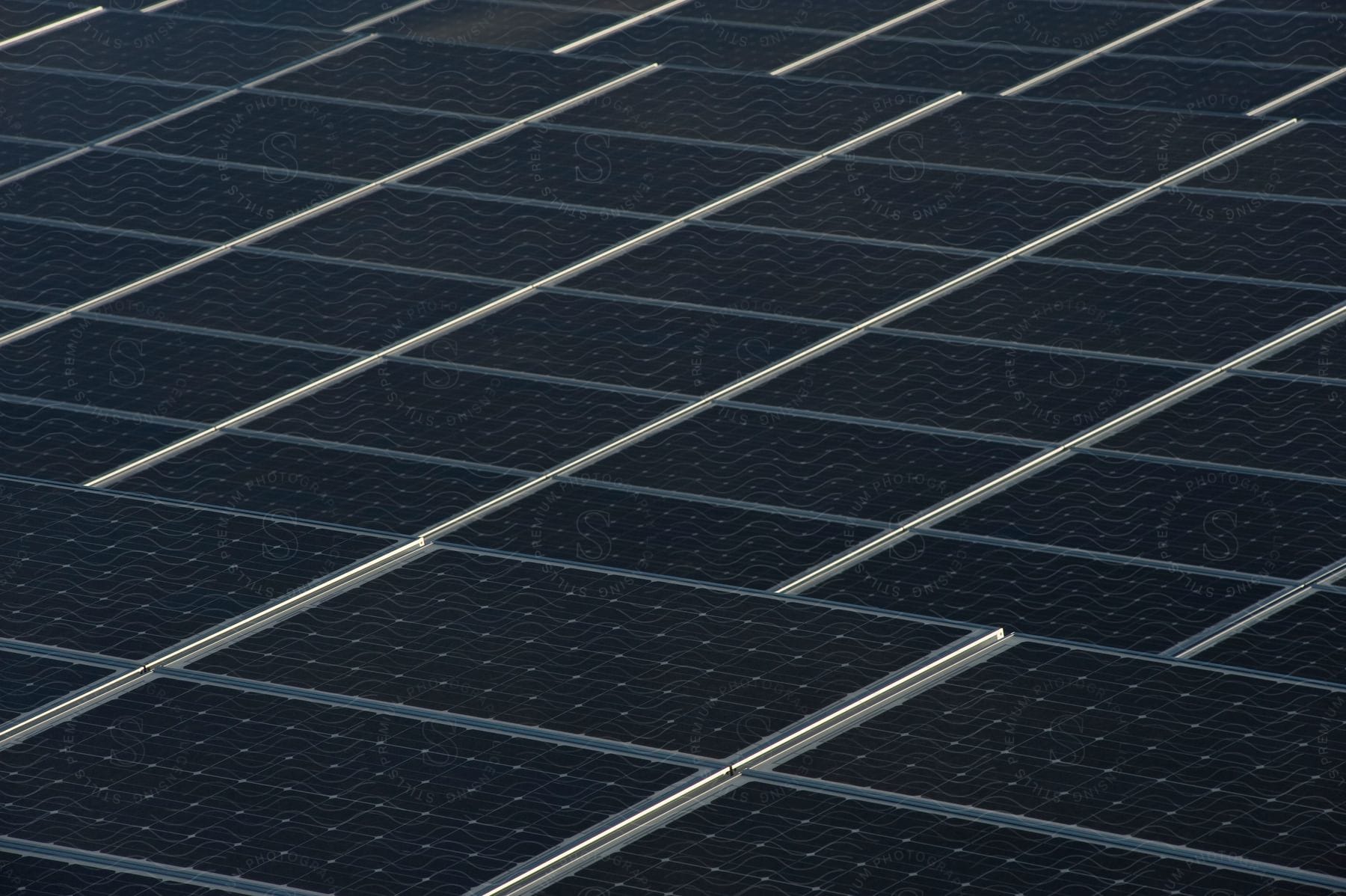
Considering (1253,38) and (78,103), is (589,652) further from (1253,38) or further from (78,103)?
(1253,38)

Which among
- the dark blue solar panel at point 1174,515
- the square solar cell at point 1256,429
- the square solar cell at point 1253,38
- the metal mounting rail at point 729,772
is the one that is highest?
the square solar cell at point 1253,38

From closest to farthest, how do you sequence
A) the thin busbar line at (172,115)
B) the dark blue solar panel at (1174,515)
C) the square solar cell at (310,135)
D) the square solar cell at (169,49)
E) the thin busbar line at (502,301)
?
the dark blue solar panel at (1174,515), the thin busbar line at (502,301), the square solar cell at (310,135), the thin busbar line at (172,115), the square solar cell at (169,49)

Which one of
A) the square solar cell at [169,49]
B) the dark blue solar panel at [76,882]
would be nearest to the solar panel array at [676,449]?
the dark blue solar panel at [76,882]

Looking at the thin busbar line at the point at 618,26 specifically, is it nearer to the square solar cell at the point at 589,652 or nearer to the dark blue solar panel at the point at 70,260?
the dark blue solar panel at the point at 70,260

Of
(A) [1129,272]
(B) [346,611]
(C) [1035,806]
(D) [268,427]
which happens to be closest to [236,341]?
(D) [268,427]

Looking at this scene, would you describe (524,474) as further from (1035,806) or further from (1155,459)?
(1035,806)

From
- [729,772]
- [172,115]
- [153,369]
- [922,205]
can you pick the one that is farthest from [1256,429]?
[172,115]

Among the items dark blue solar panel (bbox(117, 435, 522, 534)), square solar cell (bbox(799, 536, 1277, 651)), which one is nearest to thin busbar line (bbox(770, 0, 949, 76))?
dark blue solar panel (bbox(117, 435, 522, 534))
